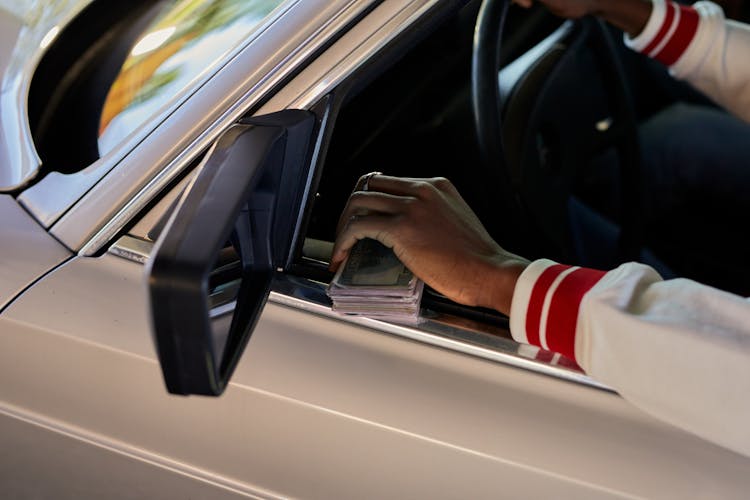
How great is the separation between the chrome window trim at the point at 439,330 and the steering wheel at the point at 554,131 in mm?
367

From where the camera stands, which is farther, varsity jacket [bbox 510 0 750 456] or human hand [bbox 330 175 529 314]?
human hand [bbox 330 175 529 314]

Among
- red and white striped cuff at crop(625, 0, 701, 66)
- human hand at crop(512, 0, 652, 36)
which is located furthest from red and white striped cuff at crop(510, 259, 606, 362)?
red and white striped cuff at crop(625, 0, 701, 66)

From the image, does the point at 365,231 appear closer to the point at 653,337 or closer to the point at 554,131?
the point at 653,337

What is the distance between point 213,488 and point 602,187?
155 cm

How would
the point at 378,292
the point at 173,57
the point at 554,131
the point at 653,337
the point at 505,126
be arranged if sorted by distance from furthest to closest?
the point at 554,131 < the point at 505,126 < the point at 173,57 < the point at 378,292 < the point at 653,337

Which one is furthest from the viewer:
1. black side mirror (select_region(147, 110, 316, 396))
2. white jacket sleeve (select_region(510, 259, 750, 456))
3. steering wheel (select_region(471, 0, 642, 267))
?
steering wheel (select_region(471, 0, 642, 267))

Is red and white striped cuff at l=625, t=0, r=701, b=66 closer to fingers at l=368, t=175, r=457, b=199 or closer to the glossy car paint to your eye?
fingers at l=368, t=175, r=457, b=199

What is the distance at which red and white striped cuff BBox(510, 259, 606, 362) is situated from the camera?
112 cm

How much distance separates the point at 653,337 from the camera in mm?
1060

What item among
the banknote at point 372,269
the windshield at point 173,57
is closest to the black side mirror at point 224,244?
the banknote at point 372,269

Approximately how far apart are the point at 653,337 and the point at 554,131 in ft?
2.67

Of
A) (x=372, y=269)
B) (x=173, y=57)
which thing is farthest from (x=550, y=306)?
(x=173, y=57)

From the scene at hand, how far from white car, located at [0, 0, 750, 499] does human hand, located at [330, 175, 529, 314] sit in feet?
0.15

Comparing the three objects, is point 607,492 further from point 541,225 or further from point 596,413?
point 541,225
